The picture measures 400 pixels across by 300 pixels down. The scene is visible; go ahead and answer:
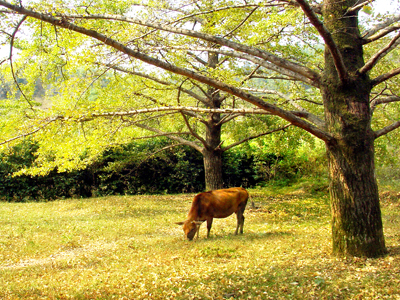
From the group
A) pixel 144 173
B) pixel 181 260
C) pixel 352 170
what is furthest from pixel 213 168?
pixel 352 170

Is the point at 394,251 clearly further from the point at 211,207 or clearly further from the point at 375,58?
the point at 211,207

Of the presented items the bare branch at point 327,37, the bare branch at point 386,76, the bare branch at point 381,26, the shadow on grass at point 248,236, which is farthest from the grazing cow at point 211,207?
the bare branch at point 381,26

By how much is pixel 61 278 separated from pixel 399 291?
5.14 metres

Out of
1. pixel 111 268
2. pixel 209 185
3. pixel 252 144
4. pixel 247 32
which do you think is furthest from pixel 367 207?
pixel 252 144

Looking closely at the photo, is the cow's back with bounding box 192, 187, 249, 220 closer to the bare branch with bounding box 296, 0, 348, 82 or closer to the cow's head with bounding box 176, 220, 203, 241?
the cow's head with bounding box 176, 220, 203, 241

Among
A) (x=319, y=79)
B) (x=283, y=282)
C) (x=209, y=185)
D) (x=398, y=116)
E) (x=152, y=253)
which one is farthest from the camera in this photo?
(x=209, y=185)

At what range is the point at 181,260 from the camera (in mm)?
7043

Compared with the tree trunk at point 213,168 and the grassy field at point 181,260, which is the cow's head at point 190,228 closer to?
the grassy field at point 181,260

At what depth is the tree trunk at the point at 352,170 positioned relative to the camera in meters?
6.67

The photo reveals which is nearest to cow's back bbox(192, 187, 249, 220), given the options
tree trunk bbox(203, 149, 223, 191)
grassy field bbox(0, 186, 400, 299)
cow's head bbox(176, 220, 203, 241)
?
cow's head bbox(176, 220, 203, 241)

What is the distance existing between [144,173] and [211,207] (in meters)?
10.9

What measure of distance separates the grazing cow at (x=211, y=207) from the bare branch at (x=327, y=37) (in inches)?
161

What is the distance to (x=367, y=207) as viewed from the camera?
6676 mm

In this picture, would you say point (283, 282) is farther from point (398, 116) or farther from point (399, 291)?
point (398, 116)
